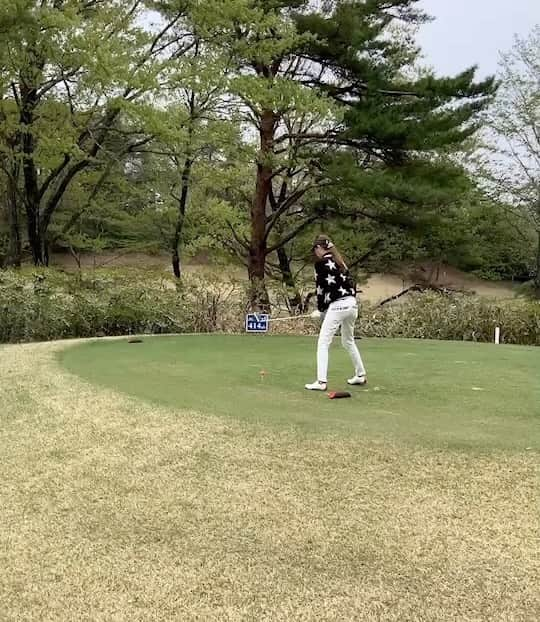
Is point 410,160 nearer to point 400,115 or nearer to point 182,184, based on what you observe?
point 400,115

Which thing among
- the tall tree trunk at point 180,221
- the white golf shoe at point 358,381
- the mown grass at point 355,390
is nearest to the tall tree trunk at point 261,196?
the tall tree trunk at point 180,221

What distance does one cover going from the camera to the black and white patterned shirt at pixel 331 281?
581 centimetres

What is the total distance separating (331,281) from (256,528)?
306cm

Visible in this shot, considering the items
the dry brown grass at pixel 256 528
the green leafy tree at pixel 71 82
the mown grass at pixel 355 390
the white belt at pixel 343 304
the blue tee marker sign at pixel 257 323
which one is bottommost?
the dry brown grass at pixel 256 528

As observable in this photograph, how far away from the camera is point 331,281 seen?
5805 millimetres

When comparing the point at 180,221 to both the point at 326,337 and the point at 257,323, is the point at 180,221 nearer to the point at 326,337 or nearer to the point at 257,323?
the point at 257,323

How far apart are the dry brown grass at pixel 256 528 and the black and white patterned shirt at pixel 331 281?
175 centimetres

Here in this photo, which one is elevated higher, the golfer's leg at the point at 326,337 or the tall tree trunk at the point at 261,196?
the tall tree trunk at the point at 261,196

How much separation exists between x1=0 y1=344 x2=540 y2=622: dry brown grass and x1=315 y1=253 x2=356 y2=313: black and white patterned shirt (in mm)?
1754

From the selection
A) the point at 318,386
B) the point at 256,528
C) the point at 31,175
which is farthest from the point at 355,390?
the point at 31,175

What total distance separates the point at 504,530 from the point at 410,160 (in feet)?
46.1

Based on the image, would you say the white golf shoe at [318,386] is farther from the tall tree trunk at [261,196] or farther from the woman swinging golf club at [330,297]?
the tall tree trunk at [261,196]

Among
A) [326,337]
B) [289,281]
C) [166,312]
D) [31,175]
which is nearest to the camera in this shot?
[326,337]

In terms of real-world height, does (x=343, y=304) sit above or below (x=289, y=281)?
below
